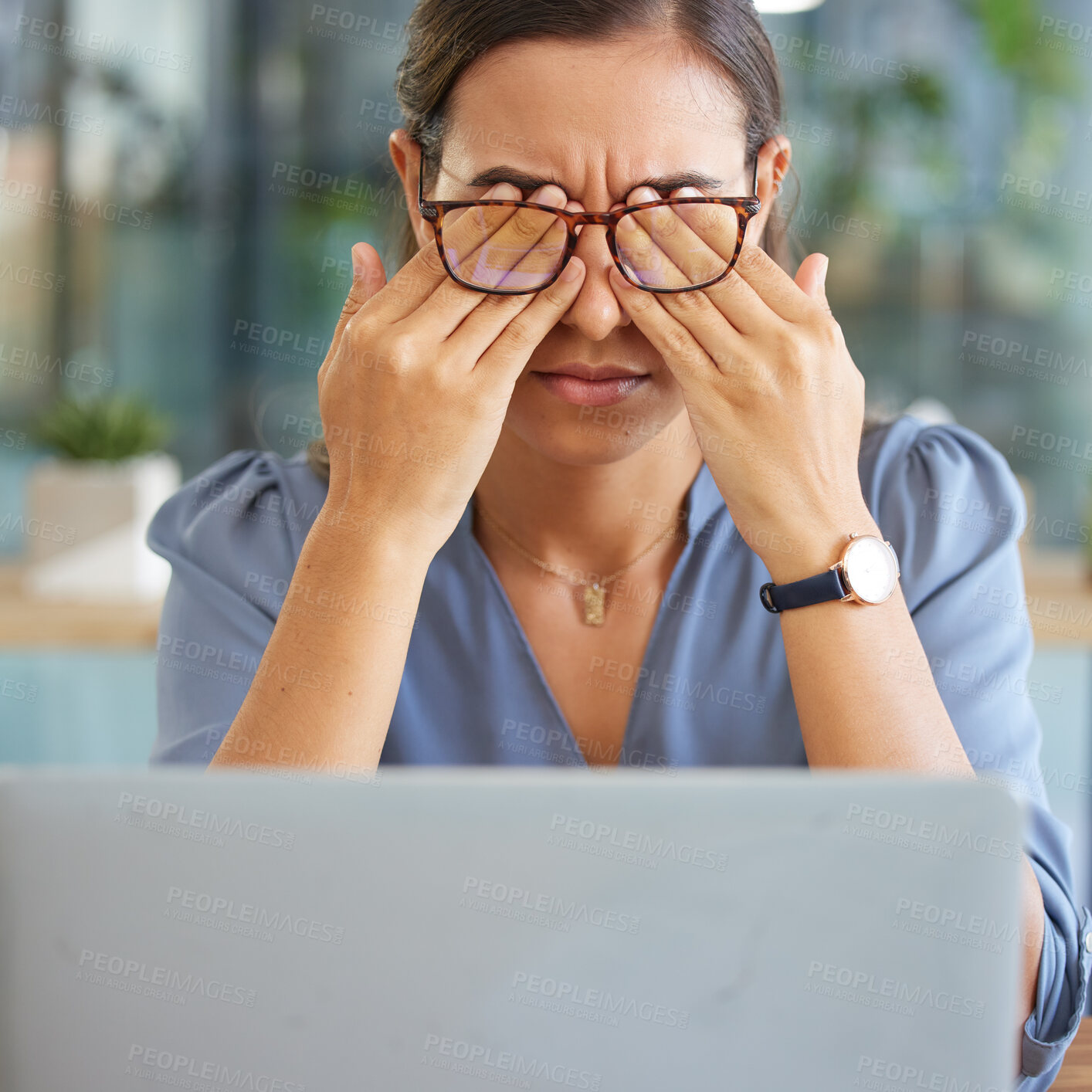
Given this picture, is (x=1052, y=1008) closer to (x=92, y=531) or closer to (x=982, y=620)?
(x=982, y=620)

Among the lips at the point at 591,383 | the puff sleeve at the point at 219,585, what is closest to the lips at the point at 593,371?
the lips at the point at 591,383

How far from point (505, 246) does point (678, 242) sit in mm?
157

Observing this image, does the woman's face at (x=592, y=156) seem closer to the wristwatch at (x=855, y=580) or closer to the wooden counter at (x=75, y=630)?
the wristwatch at (x=855, y=580)

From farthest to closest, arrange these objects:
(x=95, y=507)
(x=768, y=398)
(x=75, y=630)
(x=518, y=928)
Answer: (x=95, y=507)
(x=75, y=630)
(x=768, y=398)
(x=518, y=928)

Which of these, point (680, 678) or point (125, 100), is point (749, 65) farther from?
point (125, 100)

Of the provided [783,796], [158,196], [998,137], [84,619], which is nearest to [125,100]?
[158,196]

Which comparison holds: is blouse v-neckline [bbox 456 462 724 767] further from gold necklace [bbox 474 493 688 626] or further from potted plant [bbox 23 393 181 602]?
potted plant [bbox 23 393 181 602]

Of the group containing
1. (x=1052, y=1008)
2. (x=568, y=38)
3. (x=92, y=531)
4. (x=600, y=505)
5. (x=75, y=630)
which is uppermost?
(x=568, y=38)

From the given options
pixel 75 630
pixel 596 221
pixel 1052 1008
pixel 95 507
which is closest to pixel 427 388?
pixel 596 221

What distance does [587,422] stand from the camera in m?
1.14

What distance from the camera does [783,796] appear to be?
451 millimetres

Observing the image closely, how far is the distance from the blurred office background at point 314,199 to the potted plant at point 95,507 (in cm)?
144

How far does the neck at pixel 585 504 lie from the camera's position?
127 centimetres

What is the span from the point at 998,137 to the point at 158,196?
10.0 feet
